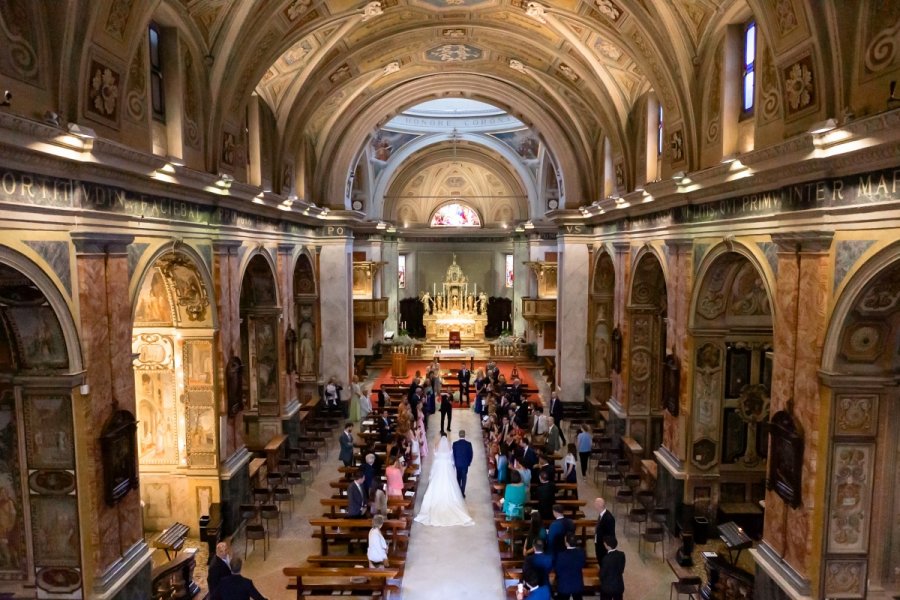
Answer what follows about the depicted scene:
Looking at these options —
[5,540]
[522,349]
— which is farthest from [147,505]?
[522,349]

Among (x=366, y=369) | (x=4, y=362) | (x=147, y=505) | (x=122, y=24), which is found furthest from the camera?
(x=366, y=369)

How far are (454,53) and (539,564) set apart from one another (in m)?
14.5

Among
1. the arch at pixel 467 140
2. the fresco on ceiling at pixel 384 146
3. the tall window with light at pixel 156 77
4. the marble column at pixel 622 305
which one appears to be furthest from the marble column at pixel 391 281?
the tall window with light at pixel 156 77

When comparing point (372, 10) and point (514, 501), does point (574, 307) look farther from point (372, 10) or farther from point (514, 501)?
point (372, 10)

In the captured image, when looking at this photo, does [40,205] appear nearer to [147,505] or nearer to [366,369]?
[147,505]

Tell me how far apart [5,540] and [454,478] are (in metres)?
7.29

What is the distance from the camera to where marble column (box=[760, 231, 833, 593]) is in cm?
720

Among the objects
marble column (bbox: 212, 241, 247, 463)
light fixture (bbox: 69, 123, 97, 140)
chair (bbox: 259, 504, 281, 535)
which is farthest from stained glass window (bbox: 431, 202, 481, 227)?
light fixture (bbox: 69, 123, 97, 140)

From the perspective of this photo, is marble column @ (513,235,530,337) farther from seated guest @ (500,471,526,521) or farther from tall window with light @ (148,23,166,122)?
tall window with light @ (148,23,166,122)

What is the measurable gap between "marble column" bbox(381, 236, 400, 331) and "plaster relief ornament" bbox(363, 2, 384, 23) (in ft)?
60.3

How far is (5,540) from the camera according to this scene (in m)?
7.63

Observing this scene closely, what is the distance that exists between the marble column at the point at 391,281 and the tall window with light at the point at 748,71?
23.1m

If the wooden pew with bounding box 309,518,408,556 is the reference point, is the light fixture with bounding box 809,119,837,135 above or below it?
above

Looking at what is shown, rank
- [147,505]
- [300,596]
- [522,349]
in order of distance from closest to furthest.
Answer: [300,596]
[147,505]
[522,349]
